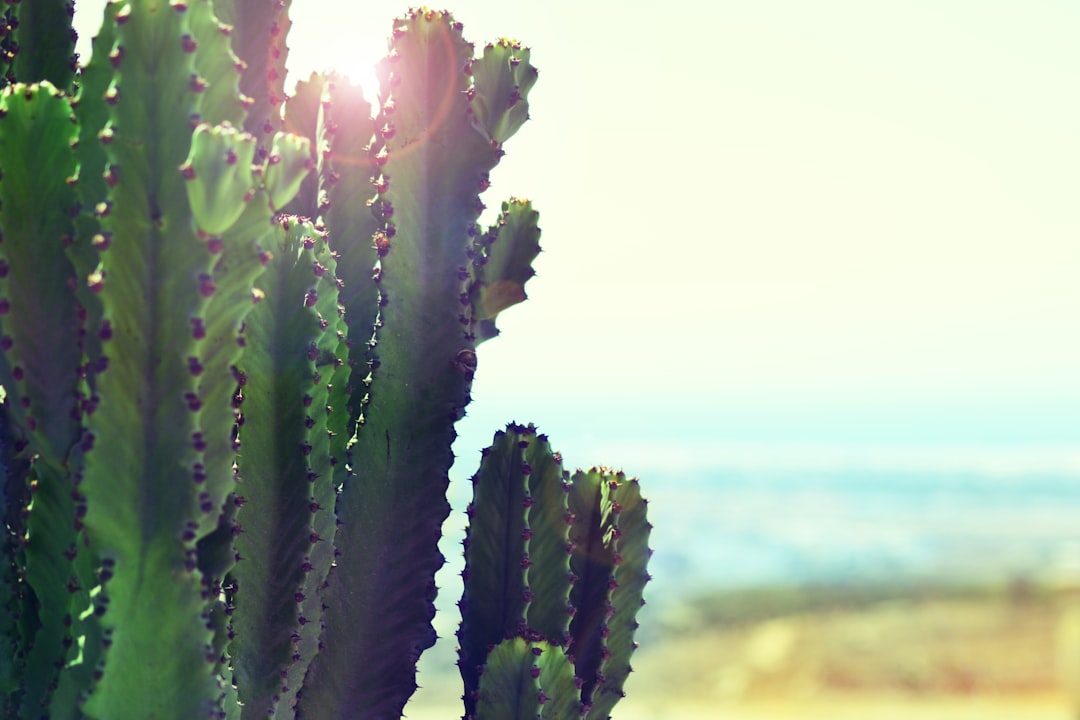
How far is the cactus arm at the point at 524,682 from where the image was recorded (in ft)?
9.66

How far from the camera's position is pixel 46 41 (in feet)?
10.2

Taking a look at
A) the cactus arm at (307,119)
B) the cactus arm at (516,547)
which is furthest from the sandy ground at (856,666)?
the cactus arm at (307,119)

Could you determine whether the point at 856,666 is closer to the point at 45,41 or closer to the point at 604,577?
the point at 604,577

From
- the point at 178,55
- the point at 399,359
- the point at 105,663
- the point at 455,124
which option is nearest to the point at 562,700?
the point at 399,359

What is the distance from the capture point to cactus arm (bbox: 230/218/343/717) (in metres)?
2.71

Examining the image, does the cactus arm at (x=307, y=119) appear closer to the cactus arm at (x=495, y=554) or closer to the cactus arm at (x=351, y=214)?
the cactus arm at (x=351, y=214)

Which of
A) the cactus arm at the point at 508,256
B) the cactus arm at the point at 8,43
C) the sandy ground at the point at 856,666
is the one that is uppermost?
the sandy ground at the point at 856,666

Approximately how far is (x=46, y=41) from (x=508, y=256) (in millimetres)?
1306

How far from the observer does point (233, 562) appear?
246 centimetres

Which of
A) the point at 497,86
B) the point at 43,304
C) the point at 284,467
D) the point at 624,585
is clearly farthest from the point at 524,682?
the point at 497,86

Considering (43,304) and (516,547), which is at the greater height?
(43,304)

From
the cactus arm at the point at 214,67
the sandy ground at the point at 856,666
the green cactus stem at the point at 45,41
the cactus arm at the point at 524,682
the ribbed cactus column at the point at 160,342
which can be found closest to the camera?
the ribbed cactus column at the point at 160,342

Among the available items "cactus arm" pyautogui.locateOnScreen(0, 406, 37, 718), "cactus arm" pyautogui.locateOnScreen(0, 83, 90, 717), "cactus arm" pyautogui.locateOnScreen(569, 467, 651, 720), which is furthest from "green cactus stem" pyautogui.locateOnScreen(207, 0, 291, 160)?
"cactus arm" pyautogui.locateOnScreen(569, 467, 651, 720)

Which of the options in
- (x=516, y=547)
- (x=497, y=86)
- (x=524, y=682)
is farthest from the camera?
(x=497, y=86)
